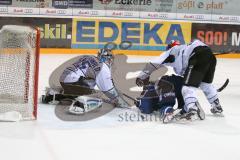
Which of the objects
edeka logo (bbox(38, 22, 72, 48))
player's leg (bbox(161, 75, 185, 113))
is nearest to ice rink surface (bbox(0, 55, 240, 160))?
player's leg (bbox(161, 75, 185, 113))

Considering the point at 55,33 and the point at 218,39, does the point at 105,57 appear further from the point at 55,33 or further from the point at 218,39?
the point at 218,39

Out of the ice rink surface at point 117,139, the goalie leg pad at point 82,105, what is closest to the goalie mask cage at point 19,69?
the ice rink surface at point 117,139

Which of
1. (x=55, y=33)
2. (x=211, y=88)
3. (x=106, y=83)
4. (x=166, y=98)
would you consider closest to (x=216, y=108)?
(x=211, y=88)

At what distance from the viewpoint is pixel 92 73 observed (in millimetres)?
5562

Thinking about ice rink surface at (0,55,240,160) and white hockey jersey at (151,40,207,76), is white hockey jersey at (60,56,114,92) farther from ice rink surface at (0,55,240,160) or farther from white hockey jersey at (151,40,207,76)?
white hockey jersey at (151,40,207,76)

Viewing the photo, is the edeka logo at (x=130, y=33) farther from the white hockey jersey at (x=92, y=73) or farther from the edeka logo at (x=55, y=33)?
the white hockey jersey at (x=92, y=73)

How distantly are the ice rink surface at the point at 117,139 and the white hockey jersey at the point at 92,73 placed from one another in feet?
1.00

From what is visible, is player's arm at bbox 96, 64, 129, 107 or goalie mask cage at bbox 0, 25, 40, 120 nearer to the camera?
goalie mask cage at bbox 0, 25, 40, 120

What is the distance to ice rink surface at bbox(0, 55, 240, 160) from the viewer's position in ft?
12.7

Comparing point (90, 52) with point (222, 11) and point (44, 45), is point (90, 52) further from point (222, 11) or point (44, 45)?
point (222, 11)

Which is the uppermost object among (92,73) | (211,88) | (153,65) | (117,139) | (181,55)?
(181,55)

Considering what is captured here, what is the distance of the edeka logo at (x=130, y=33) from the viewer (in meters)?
10.7

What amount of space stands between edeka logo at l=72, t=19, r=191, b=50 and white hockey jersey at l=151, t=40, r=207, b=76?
5.33 meters

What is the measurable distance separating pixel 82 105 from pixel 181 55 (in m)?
Answer: 1.08
